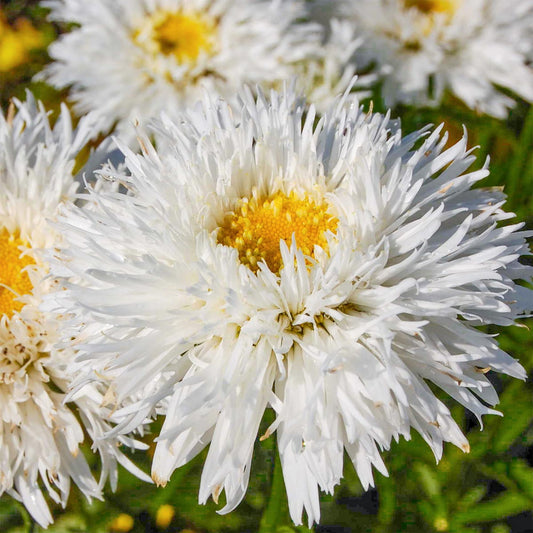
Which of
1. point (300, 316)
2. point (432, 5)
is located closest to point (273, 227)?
point (300, 316)

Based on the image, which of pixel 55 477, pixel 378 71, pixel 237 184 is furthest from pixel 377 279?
pixel 378 71

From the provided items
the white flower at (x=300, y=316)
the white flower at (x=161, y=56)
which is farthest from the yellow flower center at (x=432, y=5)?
the white flower at (x=300, y=316)

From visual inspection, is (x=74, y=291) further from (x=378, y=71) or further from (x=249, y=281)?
(x=378, y=71)

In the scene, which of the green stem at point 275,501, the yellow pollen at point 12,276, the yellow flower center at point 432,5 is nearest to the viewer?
the green stem at point 275,501

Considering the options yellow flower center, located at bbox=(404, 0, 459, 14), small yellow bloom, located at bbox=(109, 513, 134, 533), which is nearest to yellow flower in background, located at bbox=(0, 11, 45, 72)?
yellow flower center, located at bbox=(404, 0, 459, 14)

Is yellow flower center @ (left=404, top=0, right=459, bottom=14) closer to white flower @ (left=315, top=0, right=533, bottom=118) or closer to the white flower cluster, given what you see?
white flower @ (left=315, top=0, right=533, bottom=118)

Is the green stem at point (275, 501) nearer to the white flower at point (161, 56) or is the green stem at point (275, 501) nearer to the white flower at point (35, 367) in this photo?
the white flower at point (35, 367)
